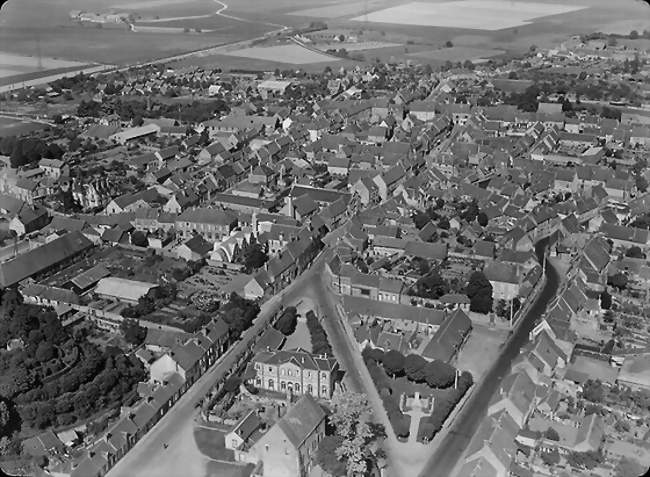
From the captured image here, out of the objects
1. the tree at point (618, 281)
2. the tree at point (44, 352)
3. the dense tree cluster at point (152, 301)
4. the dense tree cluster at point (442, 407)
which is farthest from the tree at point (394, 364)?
the tree at point (44, 352)

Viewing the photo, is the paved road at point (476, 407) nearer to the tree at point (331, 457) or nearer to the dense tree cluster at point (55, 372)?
the tree at point (331, 457)

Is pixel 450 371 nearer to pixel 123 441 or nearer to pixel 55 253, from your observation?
pixel 123 441

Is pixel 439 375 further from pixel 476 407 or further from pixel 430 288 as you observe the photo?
pixel 430 288

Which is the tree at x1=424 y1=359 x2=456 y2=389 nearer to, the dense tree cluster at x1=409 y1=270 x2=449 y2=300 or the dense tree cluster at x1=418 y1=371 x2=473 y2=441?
the dense tree cluster at x1=418 y1=371 x2=473 y2=441

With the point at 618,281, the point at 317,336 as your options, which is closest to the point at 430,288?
the point at 317,336

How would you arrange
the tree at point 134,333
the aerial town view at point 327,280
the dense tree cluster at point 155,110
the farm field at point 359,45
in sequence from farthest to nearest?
1. the farm field at point 359,45
2. the dense tree cluster at point 155,110
3. the tree at point 134,333
4. the aerial town view at point 327,280

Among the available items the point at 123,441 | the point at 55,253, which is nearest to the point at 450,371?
the point at 123,441
